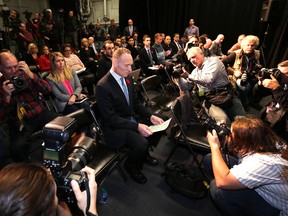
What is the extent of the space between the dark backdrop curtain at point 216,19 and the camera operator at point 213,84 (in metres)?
4.81

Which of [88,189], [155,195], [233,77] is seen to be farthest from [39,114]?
[233,77]

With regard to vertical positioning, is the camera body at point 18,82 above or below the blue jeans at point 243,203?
above

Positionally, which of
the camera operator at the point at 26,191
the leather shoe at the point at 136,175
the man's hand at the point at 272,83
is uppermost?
the camera operator at the point at 26,191

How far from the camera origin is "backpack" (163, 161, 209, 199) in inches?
77.1

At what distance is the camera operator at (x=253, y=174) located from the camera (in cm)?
124

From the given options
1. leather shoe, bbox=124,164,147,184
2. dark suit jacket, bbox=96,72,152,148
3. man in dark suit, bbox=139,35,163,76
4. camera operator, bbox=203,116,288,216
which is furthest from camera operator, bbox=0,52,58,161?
man in dark suit, bbox=139,35,163,76

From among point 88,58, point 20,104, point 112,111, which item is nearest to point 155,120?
point 112,111

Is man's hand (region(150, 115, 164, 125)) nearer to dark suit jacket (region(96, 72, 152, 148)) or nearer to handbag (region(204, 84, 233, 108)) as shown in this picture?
dark suit jacket (region(96, 72, 152, 148))

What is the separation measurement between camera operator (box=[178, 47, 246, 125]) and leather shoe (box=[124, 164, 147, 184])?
119cm

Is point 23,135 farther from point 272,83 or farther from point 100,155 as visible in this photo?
point 272,83

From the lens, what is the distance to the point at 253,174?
4.09 ft

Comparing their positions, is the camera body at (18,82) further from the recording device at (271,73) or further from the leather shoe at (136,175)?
the recording device at (271,73)

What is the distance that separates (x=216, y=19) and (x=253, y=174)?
8.15m

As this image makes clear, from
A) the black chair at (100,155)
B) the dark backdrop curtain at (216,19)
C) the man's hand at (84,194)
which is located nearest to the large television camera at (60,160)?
the man's hand at (84,194)
